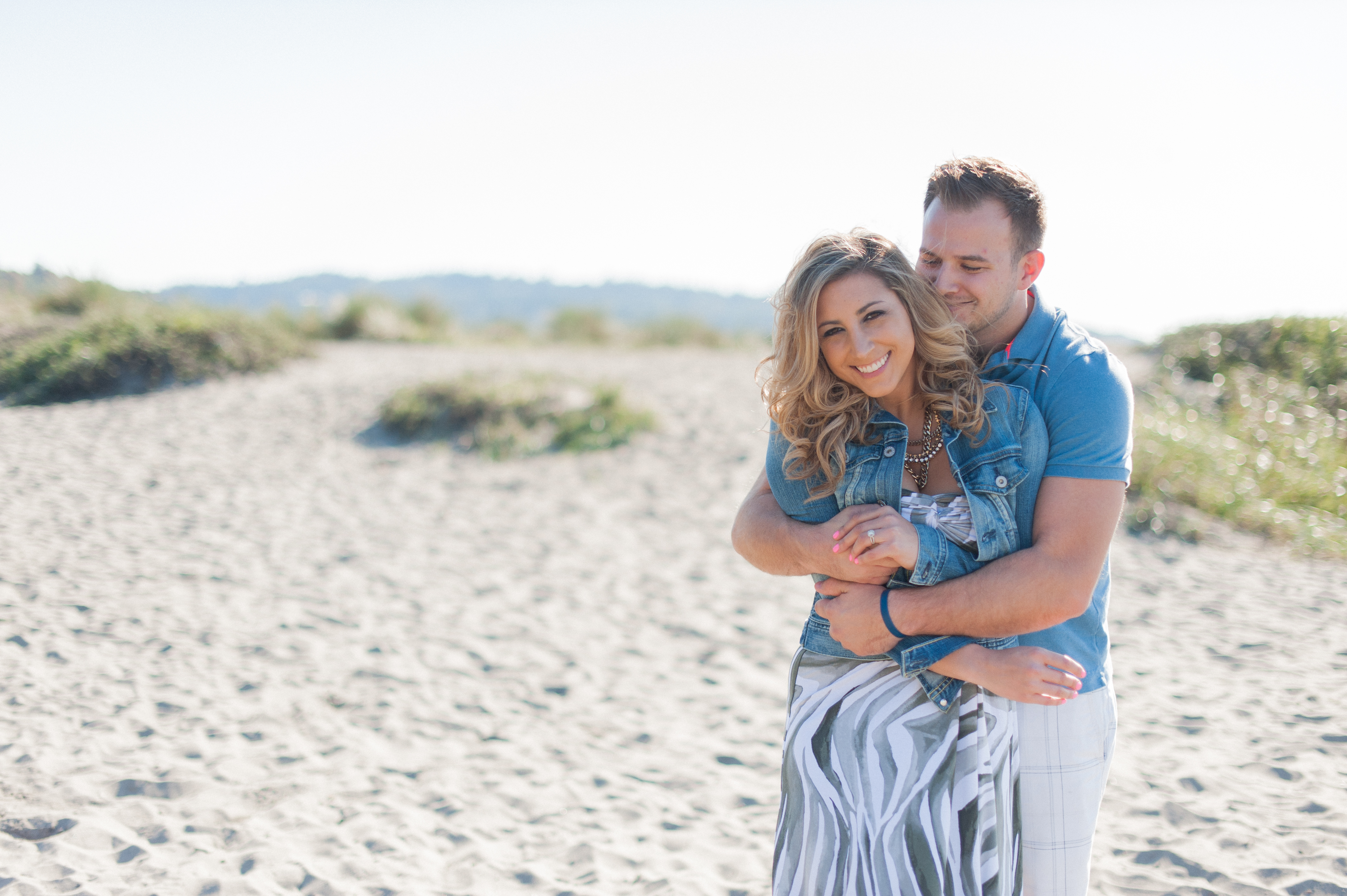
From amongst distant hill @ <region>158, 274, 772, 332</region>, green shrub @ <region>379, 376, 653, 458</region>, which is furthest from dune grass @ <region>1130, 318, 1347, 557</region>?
distant hill @ <region>158, 274, 772, 332</region>

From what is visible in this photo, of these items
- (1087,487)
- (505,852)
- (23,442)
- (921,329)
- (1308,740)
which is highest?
(921,329)

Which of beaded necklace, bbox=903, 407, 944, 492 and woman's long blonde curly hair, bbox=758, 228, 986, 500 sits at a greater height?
woman's long blonde curly hair, bbox=758, 228, 986, 500

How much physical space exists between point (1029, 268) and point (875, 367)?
409 mm

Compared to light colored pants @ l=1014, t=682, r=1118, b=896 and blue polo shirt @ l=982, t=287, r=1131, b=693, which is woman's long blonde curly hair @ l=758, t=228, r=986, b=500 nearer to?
blue polo shirt @ l=982, t=287, r=1131, b=693

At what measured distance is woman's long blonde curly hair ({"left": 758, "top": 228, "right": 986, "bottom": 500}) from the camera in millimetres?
1786

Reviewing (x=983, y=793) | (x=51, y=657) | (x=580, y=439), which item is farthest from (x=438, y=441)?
(x=983, y=793)

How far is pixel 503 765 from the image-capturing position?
165 inches

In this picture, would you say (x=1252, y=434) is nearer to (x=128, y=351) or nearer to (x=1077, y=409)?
(x=1077, y=409)

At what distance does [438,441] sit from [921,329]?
347 inches

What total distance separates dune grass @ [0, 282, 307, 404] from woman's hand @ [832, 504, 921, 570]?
1198cm

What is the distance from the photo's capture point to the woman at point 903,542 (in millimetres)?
1721

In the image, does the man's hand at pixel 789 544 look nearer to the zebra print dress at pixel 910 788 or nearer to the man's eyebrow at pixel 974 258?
the zebra print dress at pixel 910 788

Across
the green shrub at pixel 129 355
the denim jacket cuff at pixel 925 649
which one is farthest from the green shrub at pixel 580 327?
the denim jacket cuff at pixel 925 649

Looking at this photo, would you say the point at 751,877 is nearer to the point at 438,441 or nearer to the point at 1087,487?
the point at 1087,487
